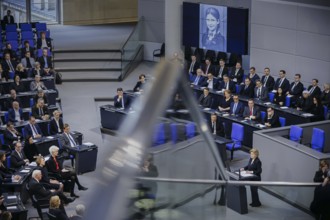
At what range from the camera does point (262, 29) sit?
2052 centimetres

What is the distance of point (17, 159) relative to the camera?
1276 cm

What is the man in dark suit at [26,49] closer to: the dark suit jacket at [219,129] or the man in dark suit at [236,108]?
the man in dark suit at [236,108]

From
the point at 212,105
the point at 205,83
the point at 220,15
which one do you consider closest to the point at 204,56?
the point at 220,15

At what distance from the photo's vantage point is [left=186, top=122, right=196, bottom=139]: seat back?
2.82 metres

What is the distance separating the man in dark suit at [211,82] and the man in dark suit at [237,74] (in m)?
0.70

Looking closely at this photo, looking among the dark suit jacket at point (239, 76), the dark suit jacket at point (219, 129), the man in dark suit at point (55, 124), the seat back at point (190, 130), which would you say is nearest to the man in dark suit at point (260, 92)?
the dark suit jacket at point (239, 76)

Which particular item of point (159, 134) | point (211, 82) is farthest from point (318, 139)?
point (159, 134)

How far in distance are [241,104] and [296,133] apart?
103 inches

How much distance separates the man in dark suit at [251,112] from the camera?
1535 centimetres

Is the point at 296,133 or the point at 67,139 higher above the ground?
the point at 296,133

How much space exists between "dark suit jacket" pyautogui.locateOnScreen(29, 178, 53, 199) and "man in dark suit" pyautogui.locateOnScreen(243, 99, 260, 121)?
5.97 metres

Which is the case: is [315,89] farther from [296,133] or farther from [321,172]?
[321,172]

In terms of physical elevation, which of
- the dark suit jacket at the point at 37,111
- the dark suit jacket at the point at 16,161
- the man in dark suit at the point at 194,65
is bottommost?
the dark suit jacket at the point at 16,161

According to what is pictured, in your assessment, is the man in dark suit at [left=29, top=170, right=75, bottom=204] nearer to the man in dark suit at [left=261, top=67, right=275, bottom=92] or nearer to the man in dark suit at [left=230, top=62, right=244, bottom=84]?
the man in dark suit at [left=261, top=67, right=275, bottom=92]
